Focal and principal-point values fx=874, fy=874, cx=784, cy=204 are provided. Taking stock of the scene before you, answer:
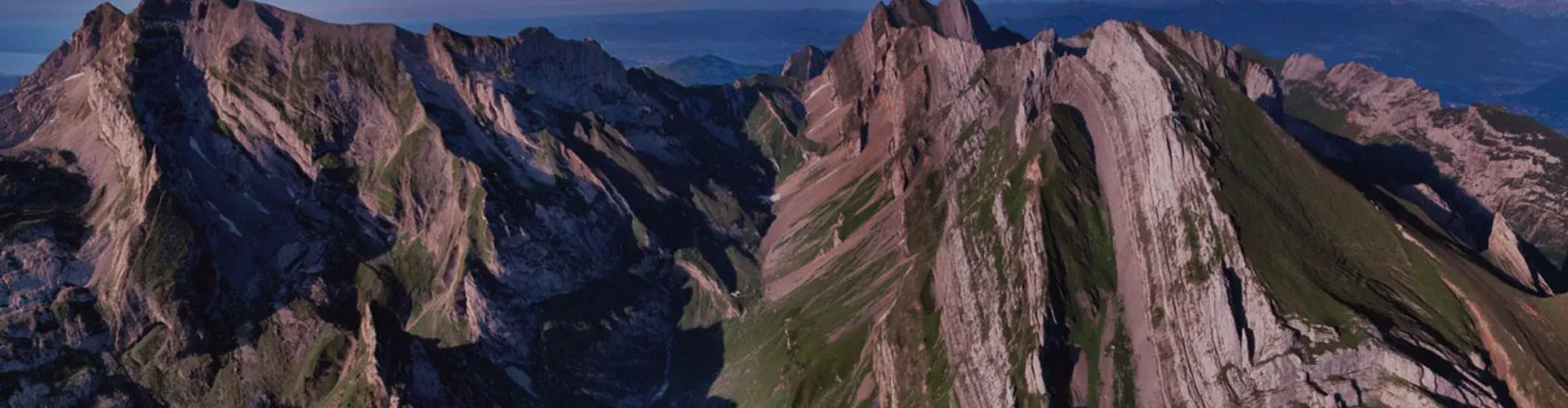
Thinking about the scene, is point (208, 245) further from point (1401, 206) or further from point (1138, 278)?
point (1401, 206)

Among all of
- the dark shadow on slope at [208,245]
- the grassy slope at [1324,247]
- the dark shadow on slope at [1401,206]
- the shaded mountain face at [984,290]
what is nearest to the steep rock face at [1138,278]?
the grassy slope at [1324,247]

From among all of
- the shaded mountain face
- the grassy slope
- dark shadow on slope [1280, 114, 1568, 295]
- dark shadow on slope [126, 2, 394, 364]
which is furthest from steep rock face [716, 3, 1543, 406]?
dark shadow on slope [126, 2, 394, 364]

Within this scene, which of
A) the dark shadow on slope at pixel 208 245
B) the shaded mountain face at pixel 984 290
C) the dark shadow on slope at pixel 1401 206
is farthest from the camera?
the dark shadow on slope at pixel 208 245

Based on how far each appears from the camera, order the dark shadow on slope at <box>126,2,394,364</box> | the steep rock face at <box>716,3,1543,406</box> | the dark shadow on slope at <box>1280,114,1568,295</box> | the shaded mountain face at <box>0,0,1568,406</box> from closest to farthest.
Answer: the steep rock face at <box>716,3,1543,406</box>, the shaded mountain face at <box>0,0,1568,406</box>, the dark shadow on slope at <box>1280,114,1568,295</box>, the dark shadow on slope at <box>126,2,394,364</box>

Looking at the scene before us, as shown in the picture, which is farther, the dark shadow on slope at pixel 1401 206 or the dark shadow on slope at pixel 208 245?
the dark shadow on slope at pixel 208 245

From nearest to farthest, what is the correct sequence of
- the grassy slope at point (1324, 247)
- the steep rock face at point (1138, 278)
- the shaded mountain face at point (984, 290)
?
the steep rock face at point (1138, 278), the grassy slope at point (1324, 247), the shaded mountain face at point (984, 290)

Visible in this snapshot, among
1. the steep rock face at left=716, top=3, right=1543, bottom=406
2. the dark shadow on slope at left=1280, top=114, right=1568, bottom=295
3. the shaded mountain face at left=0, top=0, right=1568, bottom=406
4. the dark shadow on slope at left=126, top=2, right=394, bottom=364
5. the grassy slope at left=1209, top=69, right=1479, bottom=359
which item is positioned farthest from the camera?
the dark shadow on slope at left=126, top=2, right=394, bottom=364

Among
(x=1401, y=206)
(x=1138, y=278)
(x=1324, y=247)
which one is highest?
(x=1401, y=206)

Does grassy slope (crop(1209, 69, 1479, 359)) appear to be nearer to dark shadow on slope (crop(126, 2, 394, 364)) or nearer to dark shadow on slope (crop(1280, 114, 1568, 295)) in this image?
dark shadow on slope (crop(1280, 114, 1568, 295))

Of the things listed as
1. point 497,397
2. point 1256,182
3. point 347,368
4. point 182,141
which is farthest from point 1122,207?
point 182,141

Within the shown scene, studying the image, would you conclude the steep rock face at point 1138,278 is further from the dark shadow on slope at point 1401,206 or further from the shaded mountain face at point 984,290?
the dark shadow on slope at point 1401,206

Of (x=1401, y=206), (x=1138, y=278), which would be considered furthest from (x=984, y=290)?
(x=1401, y=206)
